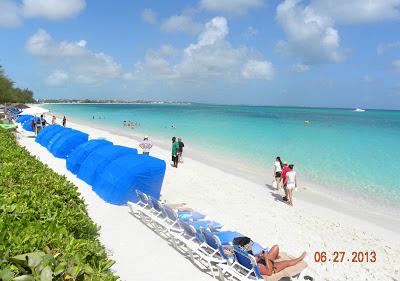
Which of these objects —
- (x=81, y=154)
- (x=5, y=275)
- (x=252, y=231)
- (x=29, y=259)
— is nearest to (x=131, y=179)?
(x=252, y=231)

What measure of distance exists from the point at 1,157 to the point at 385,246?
9682 mm

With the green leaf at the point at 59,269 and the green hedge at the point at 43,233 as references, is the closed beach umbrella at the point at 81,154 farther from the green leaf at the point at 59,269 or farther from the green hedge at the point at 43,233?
the green leaf at the point at 59,269

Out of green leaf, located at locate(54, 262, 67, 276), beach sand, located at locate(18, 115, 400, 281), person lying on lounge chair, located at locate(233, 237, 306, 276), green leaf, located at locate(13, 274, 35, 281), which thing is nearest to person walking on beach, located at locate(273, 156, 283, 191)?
beach sand, located at locate(18, 115, 400, 281)

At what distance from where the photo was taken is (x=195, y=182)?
578 inches

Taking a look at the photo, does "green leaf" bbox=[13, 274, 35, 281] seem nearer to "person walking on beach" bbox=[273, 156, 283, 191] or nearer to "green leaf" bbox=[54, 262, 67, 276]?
"green leaf" bbox=[54, 262, 67, 276]

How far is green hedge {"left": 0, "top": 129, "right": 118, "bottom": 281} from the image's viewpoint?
7.36 ft

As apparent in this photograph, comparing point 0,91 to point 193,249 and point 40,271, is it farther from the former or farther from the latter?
point 40,271

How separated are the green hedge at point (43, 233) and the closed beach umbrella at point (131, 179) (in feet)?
11.4

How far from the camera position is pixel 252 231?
368 inches

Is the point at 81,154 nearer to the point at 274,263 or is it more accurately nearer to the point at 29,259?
the point at 274,263

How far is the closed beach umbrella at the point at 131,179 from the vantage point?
10172mm

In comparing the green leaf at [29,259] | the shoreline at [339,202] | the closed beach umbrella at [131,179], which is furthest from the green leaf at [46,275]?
the shoreline at [339,202]

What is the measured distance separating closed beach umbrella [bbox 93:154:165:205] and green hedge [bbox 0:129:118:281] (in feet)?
11.4

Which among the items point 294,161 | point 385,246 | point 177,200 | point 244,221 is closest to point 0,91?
point 294,161
